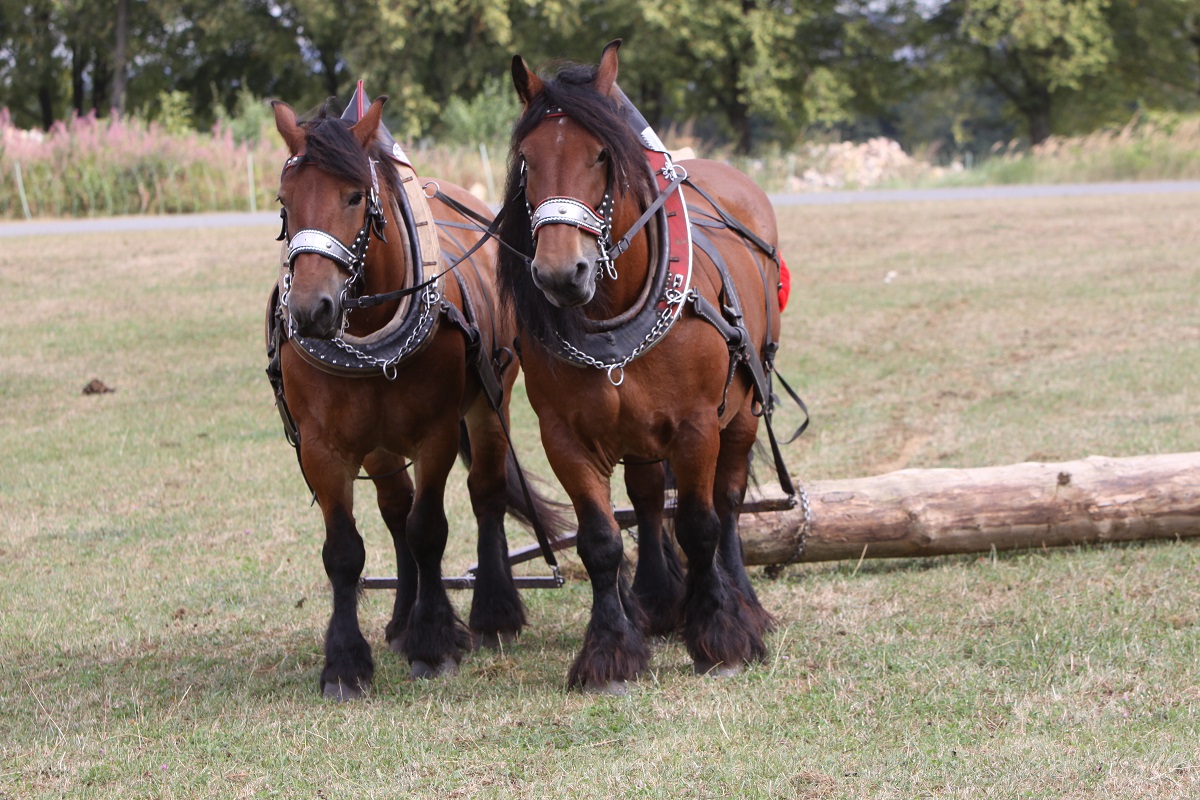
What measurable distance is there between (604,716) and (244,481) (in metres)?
4.79

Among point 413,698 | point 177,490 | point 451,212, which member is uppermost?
point 451,212

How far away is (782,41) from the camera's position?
37.8 m

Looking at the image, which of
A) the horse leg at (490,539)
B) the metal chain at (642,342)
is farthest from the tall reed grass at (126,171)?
the metal chain at (642,342)

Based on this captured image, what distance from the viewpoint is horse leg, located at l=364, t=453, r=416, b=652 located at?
5.27 meters

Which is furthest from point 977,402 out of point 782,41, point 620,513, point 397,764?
point 782,41

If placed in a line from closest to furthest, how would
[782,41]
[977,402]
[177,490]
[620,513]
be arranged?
[620,513] < [177,490] < [977,402] < [782,41]

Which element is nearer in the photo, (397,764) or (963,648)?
(397,764)

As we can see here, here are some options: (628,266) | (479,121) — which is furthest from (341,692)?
(479,121)

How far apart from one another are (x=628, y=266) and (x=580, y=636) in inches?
71.1

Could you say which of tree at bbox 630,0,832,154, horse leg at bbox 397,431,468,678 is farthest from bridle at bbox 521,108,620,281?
tree at bbox 630,0,832,154

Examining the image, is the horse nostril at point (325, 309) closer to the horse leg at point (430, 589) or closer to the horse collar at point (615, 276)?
the horse collar at point (615, 276)

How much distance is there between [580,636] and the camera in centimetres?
546

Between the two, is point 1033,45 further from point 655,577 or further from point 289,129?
point 289,129

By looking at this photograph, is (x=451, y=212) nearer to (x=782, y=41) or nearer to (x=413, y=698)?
(x=413, y=698)
